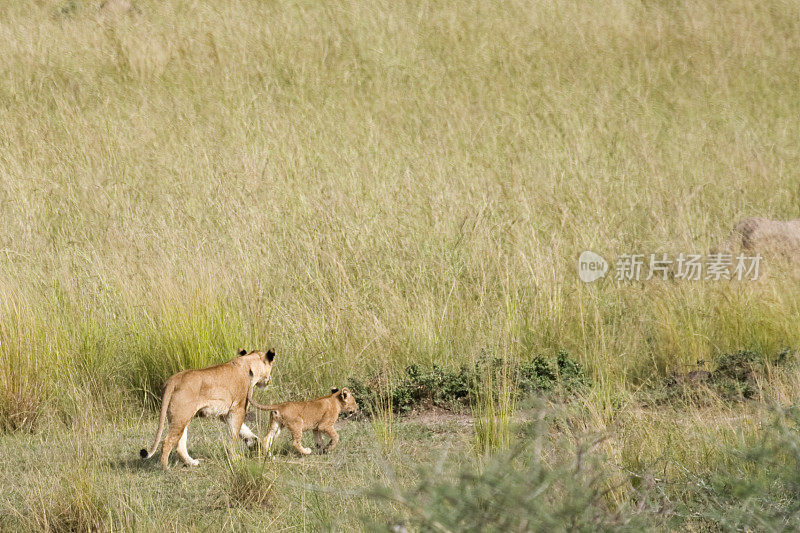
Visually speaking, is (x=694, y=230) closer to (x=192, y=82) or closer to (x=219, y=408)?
(x=219, y=408)

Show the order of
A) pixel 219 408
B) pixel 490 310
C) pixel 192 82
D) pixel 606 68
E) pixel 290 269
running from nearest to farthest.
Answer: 1. pixel 219 408
2. pixel 490 310
3. pixel 290 269
4. pixel 192 82
5. pixel 606 68

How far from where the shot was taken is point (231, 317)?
819 centimetres

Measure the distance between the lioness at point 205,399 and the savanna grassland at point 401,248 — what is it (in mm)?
171

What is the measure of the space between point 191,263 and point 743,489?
623 centimetres

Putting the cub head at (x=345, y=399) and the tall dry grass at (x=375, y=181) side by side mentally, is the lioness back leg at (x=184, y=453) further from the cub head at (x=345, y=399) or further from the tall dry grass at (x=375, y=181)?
the tall dry grass at (x=375, y=181)

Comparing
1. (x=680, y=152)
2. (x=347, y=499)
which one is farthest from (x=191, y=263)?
(x=680, y=152)

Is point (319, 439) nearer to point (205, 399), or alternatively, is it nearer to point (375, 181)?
point (205, 399)

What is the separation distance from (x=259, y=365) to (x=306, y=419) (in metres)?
0.47

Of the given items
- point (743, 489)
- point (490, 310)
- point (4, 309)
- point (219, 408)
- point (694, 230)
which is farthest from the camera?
point (694, 230)

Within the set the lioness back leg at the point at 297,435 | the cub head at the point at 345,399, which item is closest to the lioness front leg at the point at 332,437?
the lioness back leg at the point at 297,435

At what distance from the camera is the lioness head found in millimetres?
6285

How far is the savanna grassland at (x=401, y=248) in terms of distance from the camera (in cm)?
524

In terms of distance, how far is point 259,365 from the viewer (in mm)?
6348

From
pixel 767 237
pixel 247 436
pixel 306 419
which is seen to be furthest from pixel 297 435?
pixel 767 237
